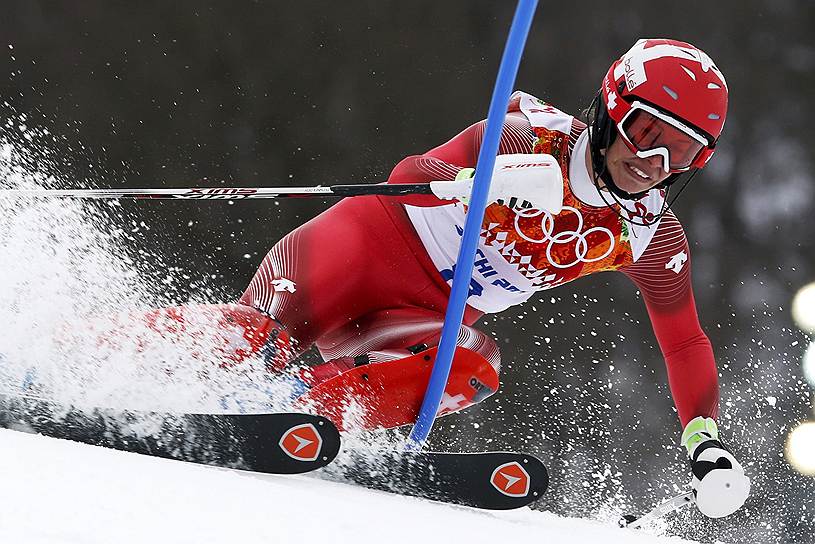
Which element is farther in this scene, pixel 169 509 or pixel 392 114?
pixel 392 114

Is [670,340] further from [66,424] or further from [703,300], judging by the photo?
[703,300]

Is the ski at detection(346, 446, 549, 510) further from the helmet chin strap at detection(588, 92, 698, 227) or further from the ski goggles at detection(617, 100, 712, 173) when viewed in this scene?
the ski goggles at detection(617, 100, 712, 173)

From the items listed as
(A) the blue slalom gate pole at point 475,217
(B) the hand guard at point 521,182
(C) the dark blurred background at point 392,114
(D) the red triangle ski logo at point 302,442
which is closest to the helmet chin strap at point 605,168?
(B) the hand guard at point 521,182

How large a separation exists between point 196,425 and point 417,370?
0.50 metres

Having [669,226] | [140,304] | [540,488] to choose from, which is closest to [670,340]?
[669,226]

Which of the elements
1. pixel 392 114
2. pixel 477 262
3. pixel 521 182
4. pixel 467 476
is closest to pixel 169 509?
pixel 467 476

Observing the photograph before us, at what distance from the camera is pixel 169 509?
840 millimetres

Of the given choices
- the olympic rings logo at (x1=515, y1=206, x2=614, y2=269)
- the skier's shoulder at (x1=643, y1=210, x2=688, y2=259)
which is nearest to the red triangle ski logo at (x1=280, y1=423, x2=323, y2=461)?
the olympic rings logo at (x1=515, y1=206, x2=614, y2=269)

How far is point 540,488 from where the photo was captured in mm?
1701

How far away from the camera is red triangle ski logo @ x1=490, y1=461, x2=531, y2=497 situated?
1.70m

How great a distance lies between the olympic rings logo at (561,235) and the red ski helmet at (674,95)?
23cm

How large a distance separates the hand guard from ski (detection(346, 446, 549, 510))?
20.1 inches

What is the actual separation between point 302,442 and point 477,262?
684 millimetres

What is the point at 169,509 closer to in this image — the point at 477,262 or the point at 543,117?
the point at 477,262
